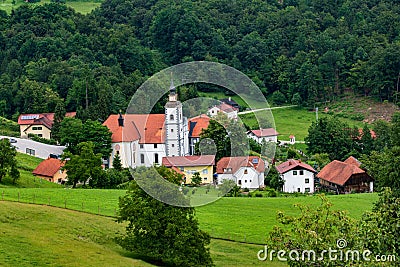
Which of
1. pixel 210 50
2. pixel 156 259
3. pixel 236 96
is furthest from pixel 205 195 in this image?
pixel 210 50

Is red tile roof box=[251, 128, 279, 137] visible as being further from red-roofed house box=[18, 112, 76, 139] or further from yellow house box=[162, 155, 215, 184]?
red-roofed house box=[18, 112, 76, 139]

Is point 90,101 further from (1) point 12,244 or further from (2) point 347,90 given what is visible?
(1) point 12,244

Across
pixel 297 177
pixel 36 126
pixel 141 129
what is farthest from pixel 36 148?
pixel 297 177

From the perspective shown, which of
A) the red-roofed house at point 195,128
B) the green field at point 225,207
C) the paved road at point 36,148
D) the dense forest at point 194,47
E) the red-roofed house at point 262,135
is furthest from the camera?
the dense forest at point 194,47

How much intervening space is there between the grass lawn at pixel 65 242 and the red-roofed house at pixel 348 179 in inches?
856

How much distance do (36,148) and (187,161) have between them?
15212mm

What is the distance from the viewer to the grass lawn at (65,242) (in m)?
27.2

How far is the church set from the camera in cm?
5656

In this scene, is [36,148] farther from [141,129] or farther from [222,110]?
[222,110]

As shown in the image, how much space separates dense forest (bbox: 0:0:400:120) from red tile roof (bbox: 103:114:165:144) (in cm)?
1228

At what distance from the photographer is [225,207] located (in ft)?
138

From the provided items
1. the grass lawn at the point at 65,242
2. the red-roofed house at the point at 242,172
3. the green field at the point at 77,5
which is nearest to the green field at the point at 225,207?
the grass lawn at the point at 65,242

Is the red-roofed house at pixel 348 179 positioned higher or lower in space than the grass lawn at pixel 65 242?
higher

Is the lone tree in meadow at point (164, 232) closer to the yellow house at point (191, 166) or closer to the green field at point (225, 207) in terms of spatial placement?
the green field at point (225, 207)
